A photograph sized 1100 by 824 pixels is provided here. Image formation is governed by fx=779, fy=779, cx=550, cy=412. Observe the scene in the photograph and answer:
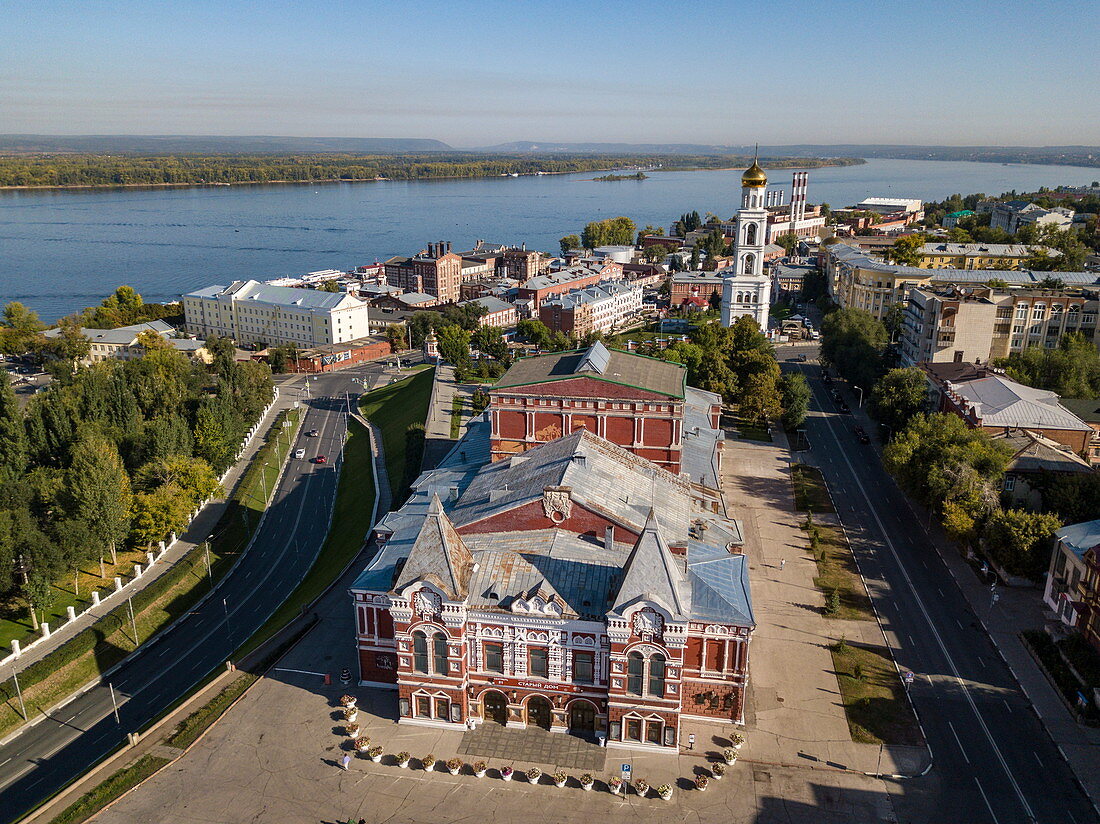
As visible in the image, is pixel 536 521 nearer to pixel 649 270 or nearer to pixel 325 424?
pixel 325 424

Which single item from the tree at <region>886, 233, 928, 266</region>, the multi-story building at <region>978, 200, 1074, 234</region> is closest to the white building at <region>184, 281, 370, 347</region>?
the tree at <region>886, 233, 928, 266</region>

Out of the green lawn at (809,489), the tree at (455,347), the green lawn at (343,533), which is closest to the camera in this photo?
the green lawn at (343,533)

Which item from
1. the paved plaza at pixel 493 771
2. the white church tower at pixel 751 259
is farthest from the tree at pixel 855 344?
the paved plaza at pixel 493 771

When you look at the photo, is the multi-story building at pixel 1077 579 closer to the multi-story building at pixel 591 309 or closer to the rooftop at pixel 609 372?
the rooftop at pixel 609 372

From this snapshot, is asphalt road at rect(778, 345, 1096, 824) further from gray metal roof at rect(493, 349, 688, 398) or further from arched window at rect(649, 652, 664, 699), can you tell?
gray metal roof at rect(493, 349, 688, 398)

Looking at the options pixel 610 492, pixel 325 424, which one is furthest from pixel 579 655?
pixel 325 424

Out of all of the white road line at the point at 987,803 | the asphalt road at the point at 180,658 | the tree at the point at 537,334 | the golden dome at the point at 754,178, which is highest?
the golden dome at the point at 754,178

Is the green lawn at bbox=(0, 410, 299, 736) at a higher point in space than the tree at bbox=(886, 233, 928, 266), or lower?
lower
